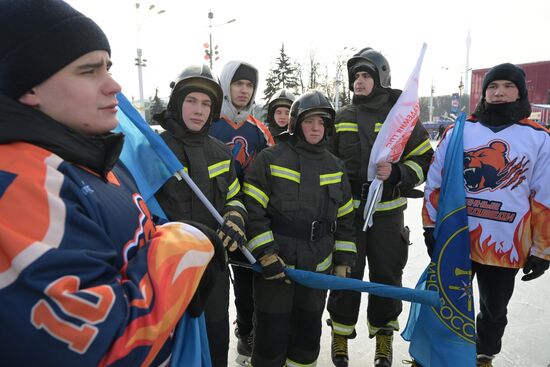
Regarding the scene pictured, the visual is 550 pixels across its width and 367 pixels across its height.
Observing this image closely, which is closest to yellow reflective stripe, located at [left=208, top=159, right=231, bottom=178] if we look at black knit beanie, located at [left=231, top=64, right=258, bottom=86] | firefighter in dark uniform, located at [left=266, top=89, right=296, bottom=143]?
black knit beanie, located at [left=231, top=64, right=258, bottom=86]

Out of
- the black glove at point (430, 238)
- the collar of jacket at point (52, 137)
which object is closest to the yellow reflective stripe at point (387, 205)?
the black glove at point (430, 238)

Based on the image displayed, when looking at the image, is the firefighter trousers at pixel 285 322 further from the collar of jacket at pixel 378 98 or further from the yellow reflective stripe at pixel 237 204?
the collar of jacket at pixel 378 98

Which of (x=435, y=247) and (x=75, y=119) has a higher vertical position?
(x=75, y=119)

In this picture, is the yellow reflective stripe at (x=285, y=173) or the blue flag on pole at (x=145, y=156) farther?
the yellow reflective stripe at (x=285, y=173)

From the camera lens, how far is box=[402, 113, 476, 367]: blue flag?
2520mm

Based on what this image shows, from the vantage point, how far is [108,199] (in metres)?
1.06

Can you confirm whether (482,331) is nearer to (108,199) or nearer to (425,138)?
(425,138)

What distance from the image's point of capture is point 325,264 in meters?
2.47

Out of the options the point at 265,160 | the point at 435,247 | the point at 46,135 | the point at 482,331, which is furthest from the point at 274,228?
the point at 482,331

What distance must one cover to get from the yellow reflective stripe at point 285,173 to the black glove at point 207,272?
1060mm

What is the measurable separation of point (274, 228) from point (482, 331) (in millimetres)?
1840

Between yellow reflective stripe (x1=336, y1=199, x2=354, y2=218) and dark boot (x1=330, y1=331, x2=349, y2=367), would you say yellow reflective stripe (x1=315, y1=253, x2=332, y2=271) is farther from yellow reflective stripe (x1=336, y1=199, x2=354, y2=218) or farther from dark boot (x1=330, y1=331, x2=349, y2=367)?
dark boot (x1=330, y1=331, x2=349, y2=367)

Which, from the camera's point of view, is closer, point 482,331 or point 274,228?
point 274,228

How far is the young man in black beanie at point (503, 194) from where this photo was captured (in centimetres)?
247
